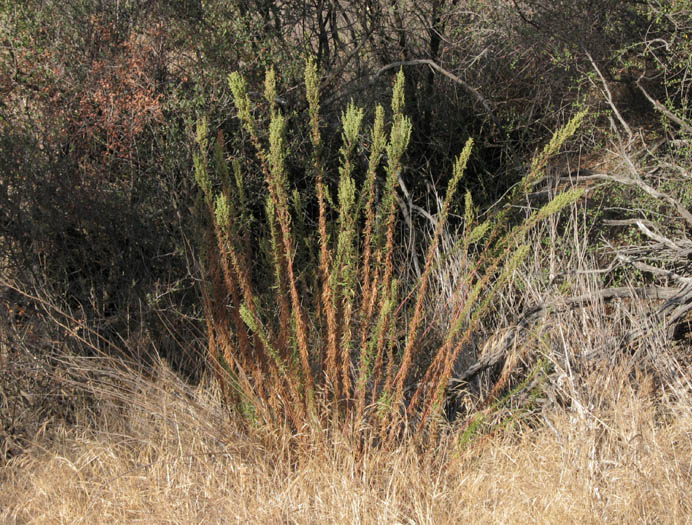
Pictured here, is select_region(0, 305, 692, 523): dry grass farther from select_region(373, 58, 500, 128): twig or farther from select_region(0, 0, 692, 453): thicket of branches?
select_region(373, 58, 500, 128): twig

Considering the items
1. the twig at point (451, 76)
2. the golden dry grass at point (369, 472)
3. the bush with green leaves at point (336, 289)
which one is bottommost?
the golden dry grass at point (369, 472)

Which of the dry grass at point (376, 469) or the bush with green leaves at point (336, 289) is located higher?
the bush with green leaves at point (336, 289)

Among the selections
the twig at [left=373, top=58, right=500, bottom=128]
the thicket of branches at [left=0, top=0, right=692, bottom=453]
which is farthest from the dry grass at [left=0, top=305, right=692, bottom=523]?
the twig at [left=373, top=58, right=500, bottom=128]

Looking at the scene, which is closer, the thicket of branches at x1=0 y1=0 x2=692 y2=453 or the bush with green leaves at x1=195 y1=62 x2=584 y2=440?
the bush with green leaves at x1=195 y1=62 x2=584 y2=440

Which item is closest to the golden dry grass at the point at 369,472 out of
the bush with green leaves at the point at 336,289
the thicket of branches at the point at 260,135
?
the bush with green leaves at the point at 336,289

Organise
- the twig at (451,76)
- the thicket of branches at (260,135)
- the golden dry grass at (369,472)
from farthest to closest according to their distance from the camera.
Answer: the twig at (451,76), the thicket of branches at (260,135), the golden dry grass at (369,472)

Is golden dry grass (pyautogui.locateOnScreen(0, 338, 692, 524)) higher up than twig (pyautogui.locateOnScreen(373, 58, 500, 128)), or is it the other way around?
twig (pyautogui.locateOnScreen(373, 58, 500, 128))

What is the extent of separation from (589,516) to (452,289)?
202cm

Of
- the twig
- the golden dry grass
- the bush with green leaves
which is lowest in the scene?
the golden dry grass

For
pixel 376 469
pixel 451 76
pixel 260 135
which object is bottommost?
pixel 376 469

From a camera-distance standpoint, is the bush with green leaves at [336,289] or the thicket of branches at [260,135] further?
the thicket of branches at [260,135]

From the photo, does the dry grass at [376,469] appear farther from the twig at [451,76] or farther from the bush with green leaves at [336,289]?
the twig at [451,76]

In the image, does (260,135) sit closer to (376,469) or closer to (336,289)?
(336,289)

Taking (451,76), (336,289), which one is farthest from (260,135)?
(336,289)
